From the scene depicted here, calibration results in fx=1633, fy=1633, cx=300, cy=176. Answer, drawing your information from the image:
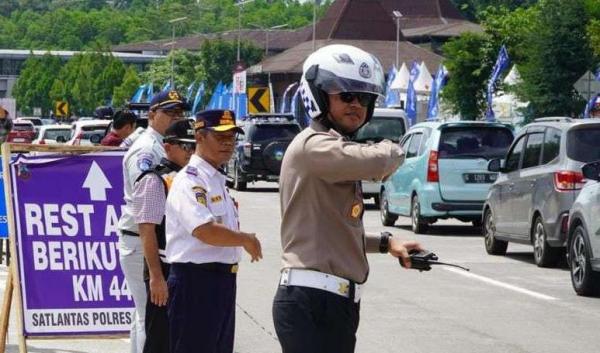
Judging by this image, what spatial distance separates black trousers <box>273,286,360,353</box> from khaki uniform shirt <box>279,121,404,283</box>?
0.33ft

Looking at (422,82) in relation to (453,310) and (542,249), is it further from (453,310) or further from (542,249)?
(453,310)

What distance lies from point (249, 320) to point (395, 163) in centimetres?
787

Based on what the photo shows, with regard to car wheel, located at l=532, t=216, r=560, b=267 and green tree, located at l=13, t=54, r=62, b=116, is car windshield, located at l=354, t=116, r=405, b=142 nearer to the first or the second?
car wheel, located at l=532, t=216, r=560, b=267

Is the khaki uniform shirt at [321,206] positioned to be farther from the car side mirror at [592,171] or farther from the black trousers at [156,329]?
the car side mirror at [592,171]

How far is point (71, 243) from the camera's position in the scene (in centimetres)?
1056

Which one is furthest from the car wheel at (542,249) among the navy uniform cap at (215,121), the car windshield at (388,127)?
the car windshield at (388,127)

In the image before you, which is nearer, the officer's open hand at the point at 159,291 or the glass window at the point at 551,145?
the officer's open hand at the point at 159,291

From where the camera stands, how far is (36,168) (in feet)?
34.3

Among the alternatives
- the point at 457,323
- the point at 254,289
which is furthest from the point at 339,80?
the point at 254,289

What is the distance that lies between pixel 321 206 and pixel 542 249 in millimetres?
12776

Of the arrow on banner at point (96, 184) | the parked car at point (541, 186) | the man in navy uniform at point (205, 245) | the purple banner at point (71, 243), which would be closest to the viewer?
the man in navy uniform at point (205, 245)

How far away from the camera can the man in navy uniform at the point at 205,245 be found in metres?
7.48

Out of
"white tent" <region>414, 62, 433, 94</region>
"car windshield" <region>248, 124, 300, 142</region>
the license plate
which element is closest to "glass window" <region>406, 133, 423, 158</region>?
the license plate

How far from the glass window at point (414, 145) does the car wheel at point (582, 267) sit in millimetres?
9143
